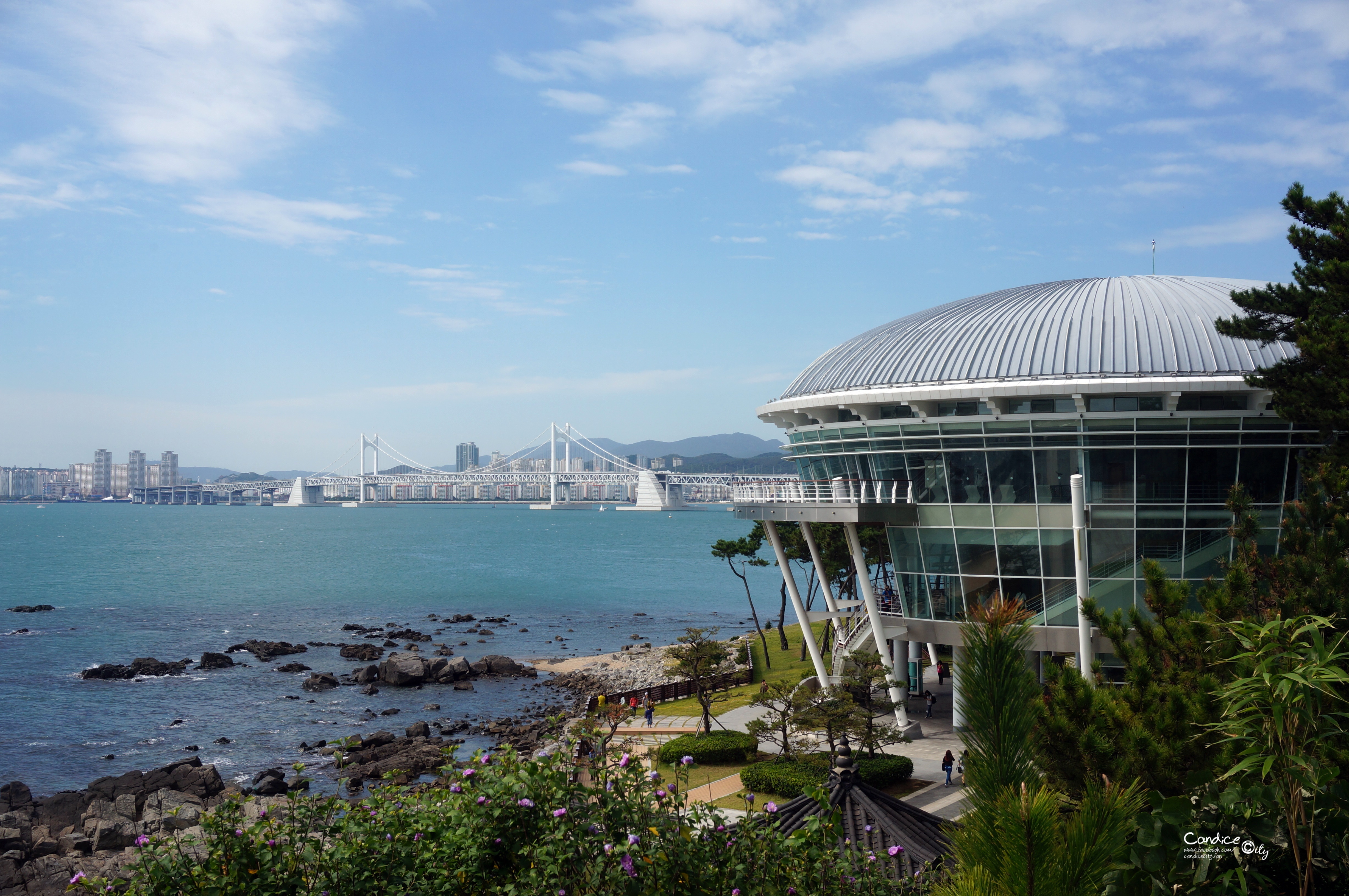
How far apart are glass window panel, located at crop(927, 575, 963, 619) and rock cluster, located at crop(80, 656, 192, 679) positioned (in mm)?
43653

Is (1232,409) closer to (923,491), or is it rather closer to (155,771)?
(923,491)

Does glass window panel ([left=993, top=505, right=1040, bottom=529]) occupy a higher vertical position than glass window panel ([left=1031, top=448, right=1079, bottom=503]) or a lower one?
lower

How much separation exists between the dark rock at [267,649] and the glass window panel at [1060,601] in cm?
4751

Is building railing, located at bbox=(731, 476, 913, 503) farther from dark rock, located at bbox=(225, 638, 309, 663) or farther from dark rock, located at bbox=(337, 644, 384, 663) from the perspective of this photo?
dark rock, located at bbox=(225, 638, 309, 663)

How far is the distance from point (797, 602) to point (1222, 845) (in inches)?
1076

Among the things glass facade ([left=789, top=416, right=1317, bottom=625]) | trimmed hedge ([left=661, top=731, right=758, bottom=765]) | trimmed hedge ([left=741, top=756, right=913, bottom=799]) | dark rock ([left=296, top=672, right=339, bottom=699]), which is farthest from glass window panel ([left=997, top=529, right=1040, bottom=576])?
dark rock ([left=296, top=672, right=339, bottom=699])

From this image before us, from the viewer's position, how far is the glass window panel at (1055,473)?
25.8m

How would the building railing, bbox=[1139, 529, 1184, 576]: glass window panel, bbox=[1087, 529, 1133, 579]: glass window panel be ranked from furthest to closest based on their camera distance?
the building railing < bbox=[1087, 529, 1133, 579]: glass window panel < bbox=[1139, 529, 1184, 576]: glass window panel

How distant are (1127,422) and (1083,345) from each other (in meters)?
2.36

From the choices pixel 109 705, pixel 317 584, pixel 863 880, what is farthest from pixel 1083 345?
pixel 317 584

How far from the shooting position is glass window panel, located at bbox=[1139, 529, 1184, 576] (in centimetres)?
2558

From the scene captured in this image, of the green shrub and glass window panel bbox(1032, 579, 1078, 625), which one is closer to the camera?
the green shrub

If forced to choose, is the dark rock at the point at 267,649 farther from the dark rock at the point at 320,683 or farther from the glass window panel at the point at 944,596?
the glass window panel at the point at 944,596

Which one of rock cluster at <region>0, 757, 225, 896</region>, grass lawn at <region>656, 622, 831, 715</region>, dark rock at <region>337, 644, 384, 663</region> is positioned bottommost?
dark rock at <region>337, 644, 384, 663</region>
